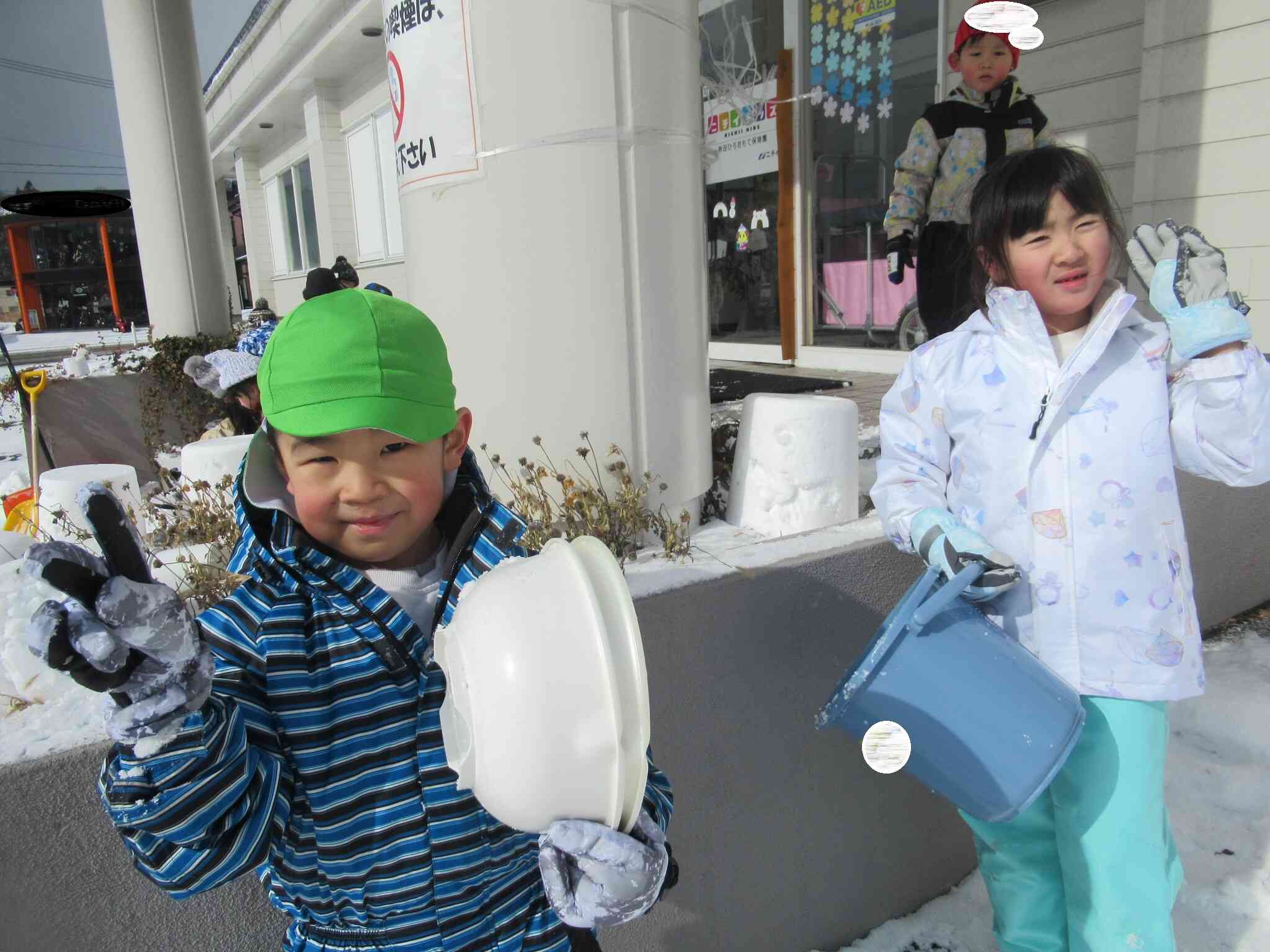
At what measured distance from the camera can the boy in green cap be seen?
3.19 ft

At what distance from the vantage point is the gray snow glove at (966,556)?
1530mm

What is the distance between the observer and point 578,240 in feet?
7.61

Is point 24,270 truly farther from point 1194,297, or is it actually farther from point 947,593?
point 1194,297

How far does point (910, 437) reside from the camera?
1.78 metres

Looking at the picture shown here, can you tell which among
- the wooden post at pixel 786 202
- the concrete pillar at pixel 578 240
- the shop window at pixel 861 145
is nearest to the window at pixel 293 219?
the wooden post at pixel 786 202

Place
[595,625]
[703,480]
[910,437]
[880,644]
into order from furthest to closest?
[703,480] < [910,437] < [880,644] < [595,625]

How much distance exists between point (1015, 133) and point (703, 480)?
1932mm

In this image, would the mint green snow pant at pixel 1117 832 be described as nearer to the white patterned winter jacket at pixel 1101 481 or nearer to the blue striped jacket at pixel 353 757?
the white patterned winter jacket at pixel 1101 481

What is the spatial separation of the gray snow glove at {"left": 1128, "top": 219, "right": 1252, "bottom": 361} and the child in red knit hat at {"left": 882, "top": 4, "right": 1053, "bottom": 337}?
171 centimetres

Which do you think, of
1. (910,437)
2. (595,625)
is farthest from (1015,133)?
(595,625)

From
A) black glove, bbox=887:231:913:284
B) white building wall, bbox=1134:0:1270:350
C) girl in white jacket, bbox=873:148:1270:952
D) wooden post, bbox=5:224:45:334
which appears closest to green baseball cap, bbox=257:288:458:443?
girl in white jacket, bbox=873:148:1270:952

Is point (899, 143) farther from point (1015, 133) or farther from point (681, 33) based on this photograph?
point (681, 33)

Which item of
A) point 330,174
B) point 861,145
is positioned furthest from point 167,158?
point 861,145

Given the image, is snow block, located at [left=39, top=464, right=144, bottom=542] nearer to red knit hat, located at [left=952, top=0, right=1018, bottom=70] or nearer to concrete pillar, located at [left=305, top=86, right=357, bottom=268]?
red knit hat, located at [left=952, top=0, right=1018, bottom=70]
